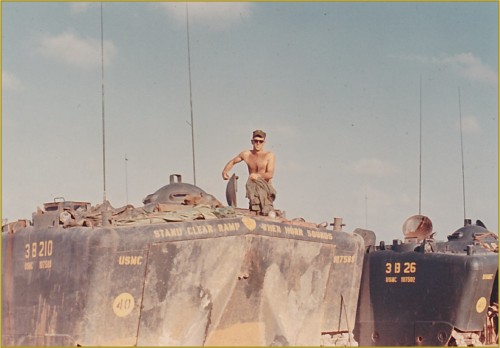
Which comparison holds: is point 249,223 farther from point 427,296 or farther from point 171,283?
point 427,296

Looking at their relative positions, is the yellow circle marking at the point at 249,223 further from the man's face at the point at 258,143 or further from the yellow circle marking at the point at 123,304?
the man's face at the point at 258,143

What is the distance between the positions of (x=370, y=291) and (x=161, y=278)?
740 centimetres

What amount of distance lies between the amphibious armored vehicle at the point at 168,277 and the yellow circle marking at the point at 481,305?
383 cm

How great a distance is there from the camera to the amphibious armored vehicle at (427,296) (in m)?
20.4

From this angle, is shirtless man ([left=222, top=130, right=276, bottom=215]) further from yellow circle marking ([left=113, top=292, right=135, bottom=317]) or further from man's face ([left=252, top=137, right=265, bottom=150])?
yellow circle marking ([left=113, top=292, right=135, bottom=317])

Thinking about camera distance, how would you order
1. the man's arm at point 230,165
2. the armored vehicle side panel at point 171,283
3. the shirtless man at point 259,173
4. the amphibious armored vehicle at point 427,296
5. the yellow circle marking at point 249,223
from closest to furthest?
1. the armored vehicle side panel at point 171,283
2. the yellow circle marking at point 249,223
3. the shirtless man at point 259,173
4. the man's arm at point 230,165
5. the amphibious armored vehicle at point 427,296

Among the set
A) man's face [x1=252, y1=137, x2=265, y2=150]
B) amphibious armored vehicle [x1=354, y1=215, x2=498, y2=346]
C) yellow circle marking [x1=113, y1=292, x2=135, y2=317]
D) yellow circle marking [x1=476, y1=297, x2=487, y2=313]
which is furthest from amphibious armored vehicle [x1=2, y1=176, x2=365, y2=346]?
yellow circle marking [x1=476, y1=297, x2=487, y2=313]

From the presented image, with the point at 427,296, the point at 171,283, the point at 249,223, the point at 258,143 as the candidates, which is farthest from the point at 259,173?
the point at 427,296

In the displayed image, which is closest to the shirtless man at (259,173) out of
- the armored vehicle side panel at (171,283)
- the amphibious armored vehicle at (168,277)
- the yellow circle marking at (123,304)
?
the amphibious armored vehicle at (168,277)

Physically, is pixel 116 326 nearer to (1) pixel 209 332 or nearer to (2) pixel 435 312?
(1) pixel 209 332

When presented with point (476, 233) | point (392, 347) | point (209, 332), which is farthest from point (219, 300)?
point (476, 233)

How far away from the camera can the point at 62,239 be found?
51.0 feet

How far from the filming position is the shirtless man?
18000 mm

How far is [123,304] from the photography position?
49.9ft
